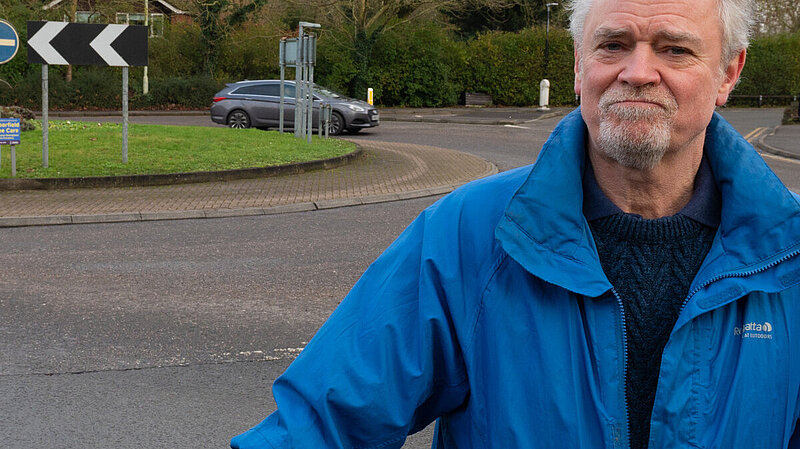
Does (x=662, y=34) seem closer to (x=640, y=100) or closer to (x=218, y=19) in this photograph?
(x=640, y=100)

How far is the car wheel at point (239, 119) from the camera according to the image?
1031 inches

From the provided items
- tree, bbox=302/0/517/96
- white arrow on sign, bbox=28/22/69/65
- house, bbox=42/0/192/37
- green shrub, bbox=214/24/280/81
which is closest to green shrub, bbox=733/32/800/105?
tree, bbox=302/0/517/96

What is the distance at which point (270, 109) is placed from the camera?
2586cm

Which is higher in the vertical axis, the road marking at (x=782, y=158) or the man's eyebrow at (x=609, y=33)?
the man's eyebrow at (x=609, y=33)

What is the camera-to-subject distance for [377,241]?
9742 millimetres

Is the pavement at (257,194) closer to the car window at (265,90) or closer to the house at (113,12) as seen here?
the car window at (265,90)

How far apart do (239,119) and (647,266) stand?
2510 centimetres

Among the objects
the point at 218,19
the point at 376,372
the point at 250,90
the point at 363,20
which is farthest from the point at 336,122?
the point at 376,372

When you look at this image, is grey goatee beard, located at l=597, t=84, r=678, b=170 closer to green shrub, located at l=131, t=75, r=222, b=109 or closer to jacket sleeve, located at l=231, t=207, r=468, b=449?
jacket sleeve, located at l=231, t=207, r=468, b=449

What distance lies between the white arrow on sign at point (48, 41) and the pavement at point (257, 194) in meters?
2.44

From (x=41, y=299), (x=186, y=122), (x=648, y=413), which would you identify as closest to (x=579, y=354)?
(x=648, y=413)

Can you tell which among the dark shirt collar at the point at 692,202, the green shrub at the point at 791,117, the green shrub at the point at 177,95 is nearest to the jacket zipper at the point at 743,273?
the dark shirt collar at the point at 692,202

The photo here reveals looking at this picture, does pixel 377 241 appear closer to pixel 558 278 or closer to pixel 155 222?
pixel 155 222

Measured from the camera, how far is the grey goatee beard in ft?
5.80
